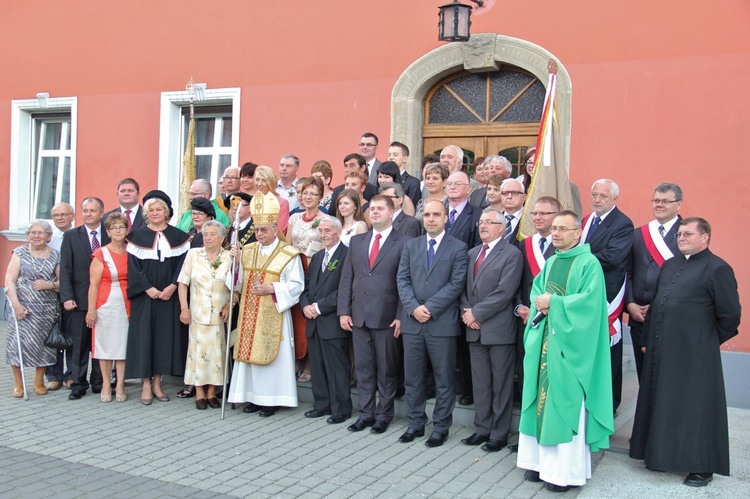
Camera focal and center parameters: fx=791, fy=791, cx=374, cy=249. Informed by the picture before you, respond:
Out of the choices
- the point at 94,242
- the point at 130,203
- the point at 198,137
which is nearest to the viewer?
the point at 94,242

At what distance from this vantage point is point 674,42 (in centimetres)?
786

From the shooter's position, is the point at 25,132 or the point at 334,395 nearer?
the point at 334,395

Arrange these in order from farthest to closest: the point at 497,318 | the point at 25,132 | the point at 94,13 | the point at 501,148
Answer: the point at 25,132
the point at 94,13
the point at 501,148
the point at 497,318

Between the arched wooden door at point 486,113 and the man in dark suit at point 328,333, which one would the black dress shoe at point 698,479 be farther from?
the arched wooden door at point 486,113

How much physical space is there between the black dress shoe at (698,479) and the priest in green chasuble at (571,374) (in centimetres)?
59

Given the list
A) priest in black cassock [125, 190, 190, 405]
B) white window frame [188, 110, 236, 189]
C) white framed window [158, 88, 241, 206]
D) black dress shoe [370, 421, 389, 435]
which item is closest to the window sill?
white framed window [158, 88, 241, 206]

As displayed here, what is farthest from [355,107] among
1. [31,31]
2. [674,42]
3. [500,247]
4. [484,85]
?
[31,31]

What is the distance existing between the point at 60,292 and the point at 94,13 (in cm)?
575

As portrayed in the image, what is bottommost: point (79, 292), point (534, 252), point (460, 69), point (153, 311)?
point (153, 311)

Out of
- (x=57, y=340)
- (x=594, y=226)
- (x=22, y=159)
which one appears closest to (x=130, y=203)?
(x=57, y=340)

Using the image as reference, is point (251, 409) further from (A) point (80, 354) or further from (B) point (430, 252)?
(B) point (430, 252)

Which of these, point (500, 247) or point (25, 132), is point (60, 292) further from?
point (25, 132)

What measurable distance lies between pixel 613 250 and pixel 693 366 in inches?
46.2

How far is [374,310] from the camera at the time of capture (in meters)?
6.23
